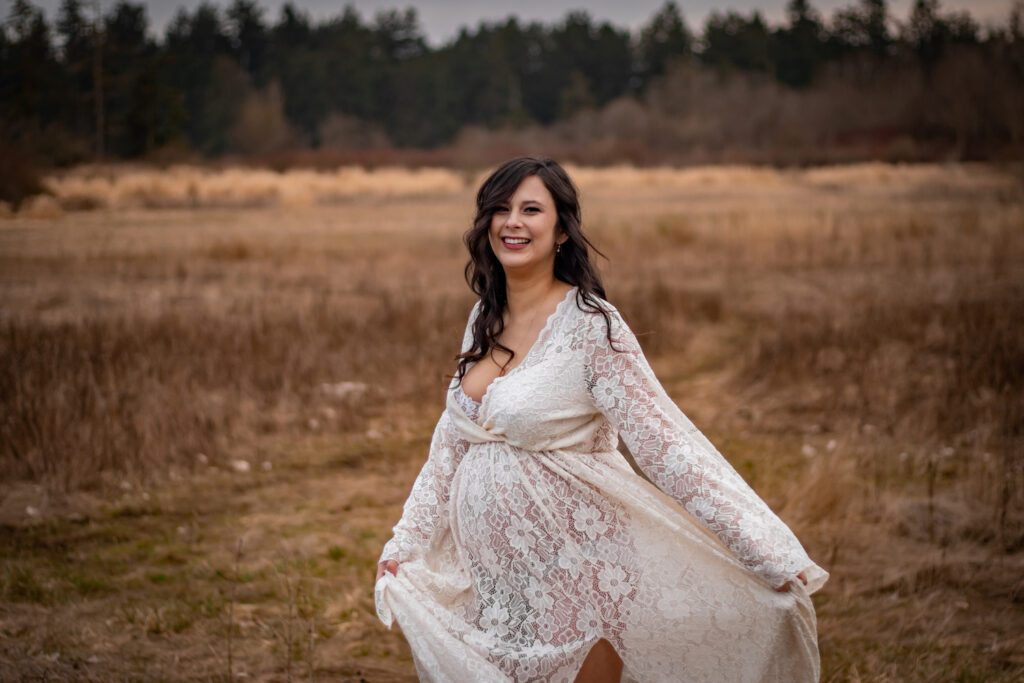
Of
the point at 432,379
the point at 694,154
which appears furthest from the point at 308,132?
the point at 432,379

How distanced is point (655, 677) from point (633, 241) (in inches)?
565

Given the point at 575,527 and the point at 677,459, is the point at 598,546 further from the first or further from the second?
the point at 677,459

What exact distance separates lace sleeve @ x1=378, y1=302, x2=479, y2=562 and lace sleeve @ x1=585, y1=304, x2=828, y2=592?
1.75 ft

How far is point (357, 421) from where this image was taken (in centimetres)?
783

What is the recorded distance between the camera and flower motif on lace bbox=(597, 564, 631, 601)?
262 cm

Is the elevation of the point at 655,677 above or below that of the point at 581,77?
below

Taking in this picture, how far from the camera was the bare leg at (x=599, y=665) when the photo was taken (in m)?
2.66

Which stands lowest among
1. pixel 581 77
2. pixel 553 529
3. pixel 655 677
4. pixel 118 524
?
pixel 118 524

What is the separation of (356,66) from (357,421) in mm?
50170

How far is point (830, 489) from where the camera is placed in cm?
566

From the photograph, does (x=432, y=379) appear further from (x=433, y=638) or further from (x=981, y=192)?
(x=981, y=192)

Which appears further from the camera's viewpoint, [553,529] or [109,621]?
[109,621]

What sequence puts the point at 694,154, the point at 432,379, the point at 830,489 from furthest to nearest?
1. the point at 694,154
2. the point at 432,379
3. the point at 830,489

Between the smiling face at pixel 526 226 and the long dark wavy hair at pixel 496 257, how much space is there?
2 cm
